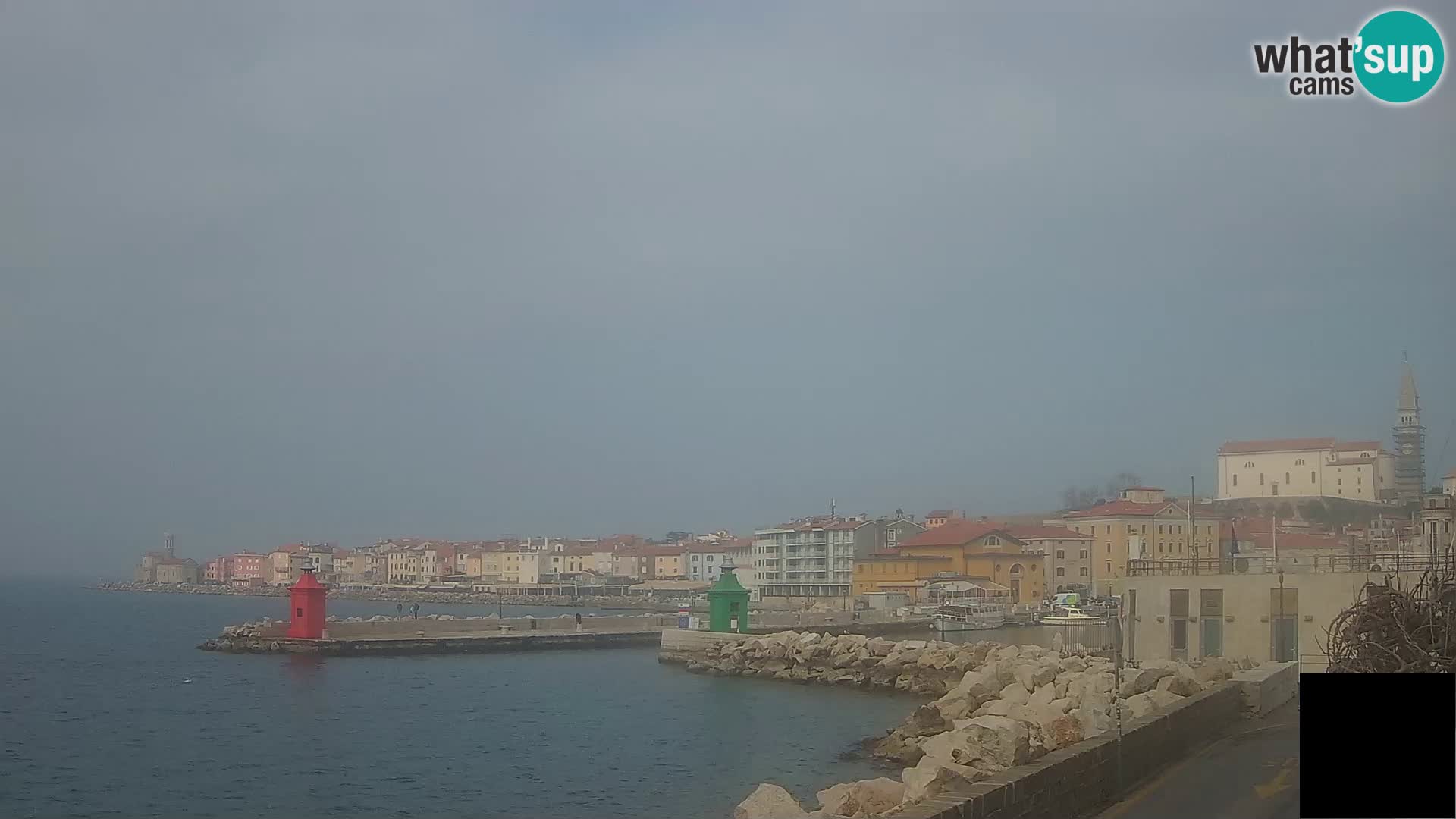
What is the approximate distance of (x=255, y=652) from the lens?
3200cm

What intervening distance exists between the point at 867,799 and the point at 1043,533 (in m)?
24.4

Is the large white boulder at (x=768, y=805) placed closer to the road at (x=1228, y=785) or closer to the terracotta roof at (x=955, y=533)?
the road at (x=1228, y=785)

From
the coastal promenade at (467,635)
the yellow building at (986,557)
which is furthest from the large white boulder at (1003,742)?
the yellow building at (986,557)

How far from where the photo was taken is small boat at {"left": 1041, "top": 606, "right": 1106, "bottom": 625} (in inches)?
1115

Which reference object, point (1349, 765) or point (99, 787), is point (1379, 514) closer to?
point (1349, 765)

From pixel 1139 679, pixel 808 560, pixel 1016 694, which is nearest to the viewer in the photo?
pixel 1139 679

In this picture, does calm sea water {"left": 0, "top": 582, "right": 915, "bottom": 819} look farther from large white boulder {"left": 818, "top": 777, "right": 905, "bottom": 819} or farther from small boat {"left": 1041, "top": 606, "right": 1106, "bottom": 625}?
small boat {"left": 1041, "top": 606, "right": 1106, "bottom": 625}

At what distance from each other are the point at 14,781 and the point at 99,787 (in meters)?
1.18

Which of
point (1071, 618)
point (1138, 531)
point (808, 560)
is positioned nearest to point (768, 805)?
point (1138, 531)

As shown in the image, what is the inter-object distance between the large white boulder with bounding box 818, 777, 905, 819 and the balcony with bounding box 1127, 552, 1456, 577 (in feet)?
19.1

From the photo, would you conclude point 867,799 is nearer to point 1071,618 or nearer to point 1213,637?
point 1213,637

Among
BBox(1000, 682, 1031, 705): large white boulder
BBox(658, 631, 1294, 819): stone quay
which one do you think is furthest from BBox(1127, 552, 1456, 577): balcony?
BBox(1000, 682, 1031, 705): large white boulder

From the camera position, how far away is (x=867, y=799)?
8.37 m

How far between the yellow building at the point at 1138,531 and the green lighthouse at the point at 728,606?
773 centimetres
